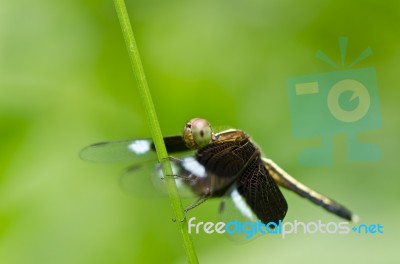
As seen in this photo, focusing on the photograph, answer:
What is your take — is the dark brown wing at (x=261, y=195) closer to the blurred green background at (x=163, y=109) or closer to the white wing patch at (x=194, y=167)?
the white wing patch at (x=194, y=167)

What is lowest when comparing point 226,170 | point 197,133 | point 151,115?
point 226,170

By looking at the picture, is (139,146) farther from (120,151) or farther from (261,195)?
(261,195)

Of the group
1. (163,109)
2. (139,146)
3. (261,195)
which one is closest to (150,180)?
(139,146)

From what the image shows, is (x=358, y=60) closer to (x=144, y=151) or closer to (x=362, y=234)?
(x=362, y=234)

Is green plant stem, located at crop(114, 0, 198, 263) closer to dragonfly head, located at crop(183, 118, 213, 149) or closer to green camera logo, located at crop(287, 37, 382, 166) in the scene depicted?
dragonfly head, located at crop(183, 118, 213, 149)

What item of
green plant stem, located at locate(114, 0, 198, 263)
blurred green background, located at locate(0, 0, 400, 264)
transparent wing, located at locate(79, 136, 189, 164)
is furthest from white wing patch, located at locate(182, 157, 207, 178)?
blurred green background, located at locate(0, 0, 400, 264)

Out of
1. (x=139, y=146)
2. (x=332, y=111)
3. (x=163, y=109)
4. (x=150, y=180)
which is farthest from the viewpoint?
(x=163, y=109)
